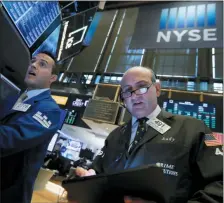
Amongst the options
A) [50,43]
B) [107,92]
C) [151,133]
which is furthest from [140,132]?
[107,92]

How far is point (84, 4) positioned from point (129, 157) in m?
3.10

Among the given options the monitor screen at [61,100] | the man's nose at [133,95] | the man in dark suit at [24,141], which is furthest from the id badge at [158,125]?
the monitor screen at [61,100]

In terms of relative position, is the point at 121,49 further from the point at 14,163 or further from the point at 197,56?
the point at 14,163

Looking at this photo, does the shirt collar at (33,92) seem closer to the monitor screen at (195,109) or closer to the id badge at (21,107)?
the id badge at (21,107)

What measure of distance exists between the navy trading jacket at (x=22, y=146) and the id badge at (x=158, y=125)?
0.62 metres

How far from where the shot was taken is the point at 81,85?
25.5 ft

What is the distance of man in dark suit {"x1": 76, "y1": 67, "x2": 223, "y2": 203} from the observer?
914 millimetres

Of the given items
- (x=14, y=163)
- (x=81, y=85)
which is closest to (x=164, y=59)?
(x=81, y=85)

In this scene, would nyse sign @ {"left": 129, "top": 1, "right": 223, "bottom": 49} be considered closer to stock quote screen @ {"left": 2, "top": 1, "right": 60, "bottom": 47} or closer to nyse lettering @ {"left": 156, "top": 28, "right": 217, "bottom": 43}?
nyse lettering @ {"left": 156, "top": 28, "right": 217, "bottom": 43}

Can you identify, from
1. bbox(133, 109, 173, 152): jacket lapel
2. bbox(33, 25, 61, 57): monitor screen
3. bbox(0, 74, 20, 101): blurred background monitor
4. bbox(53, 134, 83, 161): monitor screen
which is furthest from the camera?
bbox(53, 134, 83, 161): monitor screen

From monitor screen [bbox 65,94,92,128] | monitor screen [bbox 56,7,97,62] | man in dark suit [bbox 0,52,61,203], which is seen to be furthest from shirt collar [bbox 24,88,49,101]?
monitor screen [bbox 65,94,92,128]

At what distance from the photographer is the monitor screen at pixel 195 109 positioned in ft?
13.9

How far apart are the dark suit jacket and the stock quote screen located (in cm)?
144

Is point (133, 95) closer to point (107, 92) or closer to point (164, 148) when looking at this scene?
point (164, 148)
